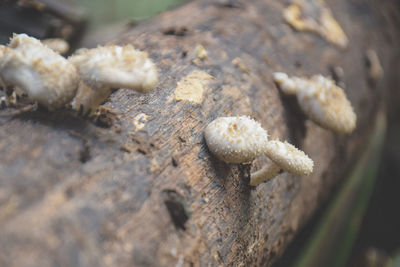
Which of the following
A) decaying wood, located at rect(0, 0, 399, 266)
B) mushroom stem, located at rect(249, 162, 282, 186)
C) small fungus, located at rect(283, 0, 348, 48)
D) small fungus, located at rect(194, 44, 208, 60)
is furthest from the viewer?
small fungus, located at rect(283, 0, 348, 48)

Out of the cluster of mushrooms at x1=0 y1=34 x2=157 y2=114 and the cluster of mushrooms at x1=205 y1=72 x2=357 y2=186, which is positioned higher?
the cluster of mushrooms at x1=0 y1=34 x2=157 y2=114

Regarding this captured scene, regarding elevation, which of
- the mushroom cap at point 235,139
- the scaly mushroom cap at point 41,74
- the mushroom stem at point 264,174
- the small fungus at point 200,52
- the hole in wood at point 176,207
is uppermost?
the scaly mushroom cap at point 41,74

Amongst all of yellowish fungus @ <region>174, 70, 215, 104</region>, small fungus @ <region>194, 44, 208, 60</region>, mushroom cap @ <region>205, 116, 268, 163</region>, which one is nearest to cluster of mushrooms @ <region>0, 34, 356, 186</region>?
mushroom cap @ <region>205, 116, 268, 163</region>

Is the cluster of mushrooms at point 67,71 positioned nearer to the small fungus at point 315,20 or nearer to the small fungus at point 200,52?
the small fungus at point 200,52

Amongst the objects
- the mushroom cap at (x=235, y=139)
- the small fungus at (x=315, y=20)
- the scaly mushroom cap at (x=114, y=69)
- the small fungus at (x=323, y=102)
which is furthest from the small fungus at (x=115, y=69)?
the small fungus at (x=315, y=20)

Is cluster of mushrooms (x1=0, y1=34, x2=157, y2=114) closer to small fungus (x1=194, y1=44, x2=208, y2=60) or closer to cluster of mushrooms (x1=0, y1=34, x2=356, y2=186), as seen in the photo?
cluster of mushrooms (x1=0, y1=34, x2=356, y2=186)

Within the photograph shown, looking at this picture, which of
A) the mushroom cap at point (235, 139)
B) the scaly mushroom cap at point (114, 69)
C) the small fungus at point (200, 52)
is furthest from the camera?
the small fungus at point (200, 52)
